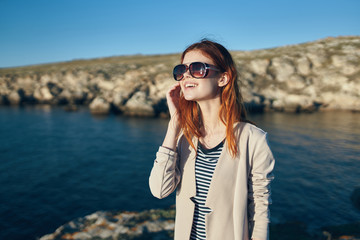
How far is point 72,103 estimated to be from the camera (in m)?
53.1

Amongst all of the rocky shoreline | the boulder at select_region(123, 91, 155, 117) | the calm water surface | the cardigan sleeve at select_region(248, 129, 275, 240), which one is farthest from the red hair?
the boulder at select_region(123, 91, 155, 117)

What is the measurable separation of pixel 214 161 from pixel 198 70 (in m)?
0.99

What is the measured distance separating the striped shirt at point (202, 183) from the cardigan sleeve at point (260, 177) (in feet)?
1.19

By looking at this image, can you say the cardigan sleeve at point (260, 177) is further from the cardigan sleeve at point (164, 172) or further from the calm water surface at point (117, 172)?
the calm water surface at point (117, 172)

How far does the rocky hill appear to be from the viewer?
130ft

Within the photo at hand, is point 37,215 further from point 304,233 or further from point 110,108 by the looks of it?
point 110,108

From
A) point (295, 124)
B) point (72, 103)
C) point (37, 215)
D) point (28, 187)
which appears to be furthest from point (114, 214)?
point (72, 103)

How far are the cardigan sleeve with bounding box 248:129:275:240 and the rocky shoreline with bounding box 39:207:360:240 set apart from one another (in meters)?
4.85

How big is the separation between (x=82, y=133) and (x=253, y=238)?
89.5 ft

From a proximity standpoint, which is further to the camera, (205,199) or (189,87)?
(189,87)

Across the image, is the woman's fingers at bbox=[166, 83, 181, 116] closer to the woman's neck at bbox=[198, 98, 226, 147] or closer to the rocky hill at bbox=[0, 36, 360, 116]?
the woman's neck at bbox=[198, 98, 226, 147]

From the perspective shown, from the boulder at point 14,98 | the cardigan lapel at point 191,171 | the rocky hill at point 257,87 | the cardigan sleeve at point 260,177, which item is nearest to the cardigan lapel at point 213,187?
the cardigan lapel at point 191,171

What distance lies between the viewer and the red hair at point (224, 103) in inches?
100

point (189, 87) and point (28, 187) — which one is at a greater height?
point (189, 87)
